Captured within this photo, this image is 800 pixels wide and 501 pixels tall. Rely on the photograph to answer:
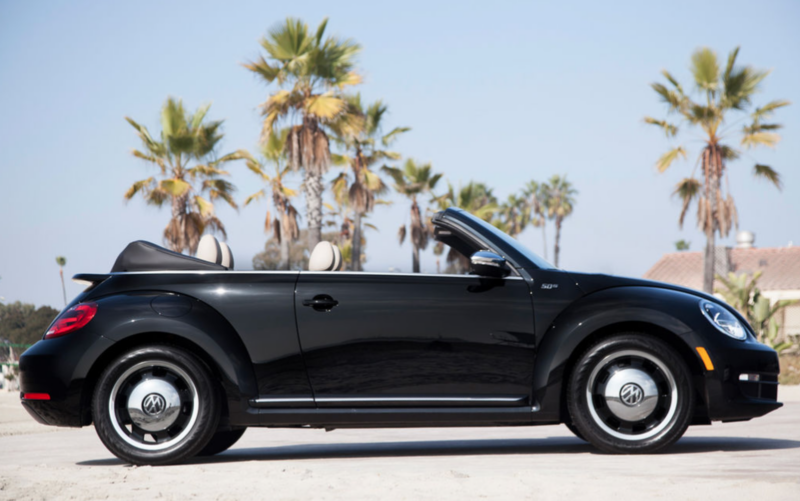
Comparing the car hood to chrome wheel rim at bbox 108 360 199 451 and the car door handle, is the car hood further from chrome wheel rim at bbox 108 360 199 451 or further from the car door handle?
chrome wheel rim at bbox 108 360 199 451

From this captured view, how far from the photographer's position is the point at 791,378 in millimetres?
20750

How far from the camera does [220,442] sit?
6.38m

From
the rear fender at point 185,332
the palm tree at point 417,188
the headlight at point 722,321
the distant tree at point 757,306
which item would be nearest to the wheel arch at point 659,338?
the headlight at point 722,321

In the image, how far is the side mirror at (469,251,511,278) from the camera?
5.33 metres

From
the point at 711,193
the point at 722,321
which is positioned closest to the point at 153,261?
the point at 722,321

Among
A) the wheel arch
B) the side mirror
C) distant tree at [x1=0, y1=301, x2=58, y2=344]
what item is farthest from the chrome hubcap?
distant tree at [x1=0, y1=301, x2=58, y2=344]

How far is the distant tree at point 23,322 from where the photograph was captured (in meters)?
32.9

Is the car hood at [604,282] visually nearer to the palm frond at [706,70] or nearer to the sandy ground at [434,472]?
the sandy ground at [434,472]

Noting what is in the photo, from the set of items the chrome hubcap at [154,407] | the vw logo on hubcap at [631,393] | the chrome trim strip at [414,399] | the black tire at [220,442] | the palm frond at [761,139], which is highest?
the palm frond at [761,139]

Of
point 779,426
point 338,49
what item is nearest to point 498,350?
point 779,426

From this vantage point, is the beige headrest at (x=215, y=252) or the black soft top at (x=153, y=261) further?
the beige headrest at (x=215, y=252)

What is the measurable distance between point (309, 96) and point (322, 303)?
23.1m

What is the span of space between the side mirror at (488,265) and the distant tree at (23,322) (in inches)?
1130

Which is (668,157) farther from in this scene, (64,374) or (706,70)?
(64,374)
